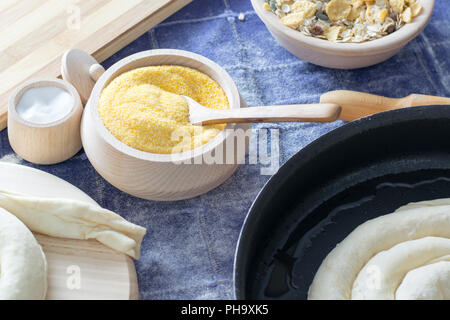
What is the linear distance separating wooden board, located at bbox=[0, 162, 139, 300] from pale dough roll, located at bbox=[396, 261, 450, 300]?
1.05ft

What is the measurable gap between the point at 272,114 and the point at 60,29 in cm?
42

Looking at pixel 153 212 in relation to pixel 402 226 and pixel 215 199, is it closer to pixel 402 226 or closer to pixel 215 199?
pixel 215 199

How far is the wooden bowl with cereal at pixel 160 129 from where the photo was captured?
0.77 m

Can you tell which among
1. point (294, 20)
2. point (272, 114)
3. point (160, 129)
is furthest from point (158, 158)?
point (294, 20)

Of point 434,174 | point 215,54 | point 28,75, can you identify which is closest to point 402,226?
point 434,174

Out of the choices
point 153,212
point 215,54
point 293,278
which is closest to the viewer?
point 293,278

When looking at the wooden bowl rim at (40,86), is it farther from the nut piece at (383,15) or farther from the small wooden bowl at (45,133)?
the nut piece at (383,15)

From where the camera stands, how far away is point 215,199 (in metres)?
0.86

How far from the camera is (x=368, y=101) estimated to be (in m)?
0.85

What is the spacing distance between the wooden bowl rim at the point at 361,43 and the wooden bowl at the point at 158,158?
0.12 metres

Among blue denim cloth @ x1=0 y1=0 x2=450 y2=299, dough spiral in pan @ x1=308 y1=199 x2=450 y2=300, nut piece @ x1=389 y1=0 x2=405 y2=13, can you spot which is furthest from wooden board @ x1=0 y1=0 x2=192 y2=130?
dough spiral in pan @ x1=308 y1=199 x2=450 y2=300

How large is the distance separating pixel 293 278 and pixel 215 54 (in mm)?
437

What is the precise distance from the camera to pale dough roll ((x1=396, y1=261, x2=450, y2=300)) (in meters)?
0.65

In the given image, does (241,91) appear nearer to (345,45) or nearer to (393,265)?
(345,45)
